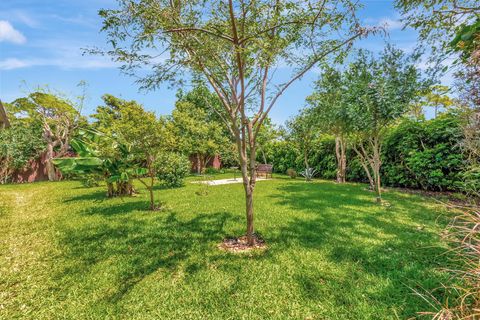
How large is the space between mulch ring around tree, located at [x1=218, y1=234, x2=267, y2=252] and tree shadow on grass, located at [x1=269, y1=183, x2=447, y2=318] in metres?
0.34

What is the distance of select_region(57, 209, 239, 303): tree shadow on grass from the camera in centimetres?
345

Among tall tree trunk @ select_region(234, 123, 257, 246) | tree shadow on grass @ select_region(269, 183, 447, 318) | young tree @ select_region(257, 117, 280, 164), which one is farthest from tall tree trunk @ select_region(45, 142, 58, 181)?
tall tree trunk @ select_region(234, 123, 257, 246)

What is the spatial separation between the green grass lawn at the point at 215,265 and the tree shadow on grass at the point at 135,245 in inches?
0.8

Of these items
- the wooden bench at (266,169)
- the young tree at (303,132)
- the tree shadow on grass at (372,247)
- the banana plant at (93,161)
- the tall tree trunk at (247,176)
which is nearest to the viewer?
the tree shadow on grass at (372,247)

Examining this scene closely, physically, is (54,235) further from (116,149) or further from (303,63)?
(303,63)

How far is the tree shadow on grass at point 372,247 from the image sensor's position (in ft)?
9.34

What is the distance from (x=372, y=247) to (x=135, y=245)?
4558 mm

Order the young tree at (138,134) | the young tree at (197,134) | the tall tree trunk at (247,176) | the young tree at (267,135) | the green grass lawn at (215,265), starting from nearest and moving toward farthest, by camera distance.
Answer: the green grass lawn at (215,265) < the tall tree trunk at (247,176) < the young tree at (138,134) < the young tree at (197,134) < the young tree at (267,135)

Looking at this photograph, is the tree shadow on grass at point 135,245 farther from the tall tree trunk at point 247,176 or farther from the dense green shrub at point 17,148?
the dense green shrub at point 17,148

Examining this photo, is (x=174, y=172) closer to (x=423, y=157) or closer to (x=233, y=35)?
(x=233, y=35)

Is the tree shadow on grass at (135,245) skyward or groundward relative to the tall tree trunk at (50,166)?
groundward

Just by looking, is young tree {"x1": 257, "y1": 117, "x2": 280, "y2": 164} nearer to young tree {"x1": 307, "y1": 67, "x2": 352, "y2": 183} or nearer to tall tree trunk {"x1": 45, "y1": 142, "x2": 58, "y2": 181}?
young tree {"x1": 307, "y1": 67, "x2": 352, "y2": 183}

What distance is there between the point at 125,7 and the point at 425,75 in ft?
29.1

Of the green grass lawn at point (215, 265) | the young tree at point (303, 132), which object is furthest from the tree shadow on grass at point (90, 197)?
the young tree at point (303, 132)
